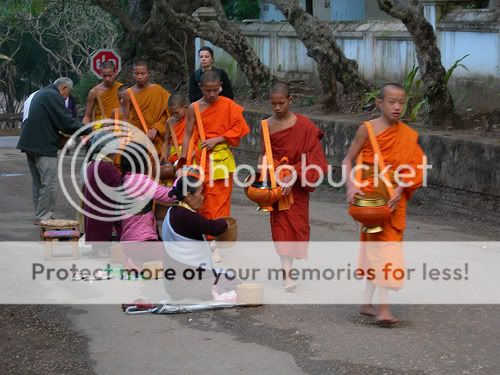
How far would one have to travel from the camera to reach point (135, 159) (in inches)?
419

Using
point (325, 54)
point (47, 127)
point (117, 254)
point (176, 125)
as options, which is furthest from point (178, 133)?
point (325, 54)

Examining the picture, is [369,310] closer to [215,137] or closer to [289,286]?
[289,286]

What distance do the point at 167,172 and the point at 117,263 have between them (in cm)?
101

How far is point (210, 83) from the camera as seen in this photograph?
9.32 meters

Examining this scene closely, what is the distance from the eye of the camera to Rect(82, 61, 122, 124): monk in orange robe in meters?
12.3

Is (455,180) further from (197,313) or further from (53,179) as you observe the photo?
(197,313)

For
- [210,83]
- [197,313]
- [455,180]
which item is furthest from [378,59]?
[197,313]

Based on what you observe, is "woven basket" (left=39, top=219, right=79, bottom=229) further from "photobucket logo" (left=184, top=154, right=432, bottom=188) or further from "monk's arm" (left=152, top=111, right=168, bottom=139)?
"monk's arm" (left=152, top=111, right=168, bottom=139)

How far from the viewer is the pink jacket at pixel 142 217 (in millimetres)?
9344

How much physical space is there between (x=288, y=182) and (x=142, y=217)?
69.8 inches

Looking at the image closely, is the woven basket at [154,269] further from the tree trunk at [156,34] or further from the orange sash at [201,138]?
the tree trunk at [156,34]

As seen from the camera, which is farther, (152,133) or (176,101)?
(152,133)

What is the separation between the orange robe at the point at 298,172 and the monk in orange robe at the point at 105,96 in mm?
4288

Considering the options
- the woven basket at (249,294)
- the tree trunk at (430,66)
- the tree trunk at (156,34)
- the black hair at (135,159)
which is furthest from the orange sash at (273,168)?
the tree trunk at (156,34)
